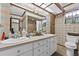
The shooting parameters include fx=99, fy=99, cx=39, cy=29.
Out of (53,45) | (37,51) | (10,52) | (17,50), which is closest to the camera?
(10,52)

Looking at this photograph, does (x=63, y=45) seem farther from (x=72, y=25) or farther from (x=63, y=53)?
(x=72, y=25)

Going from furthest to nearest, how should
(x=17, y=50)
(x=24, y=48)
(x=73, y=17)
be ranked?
(x=73, y=17) < (x=24, y=48) < (x=17, y=50)

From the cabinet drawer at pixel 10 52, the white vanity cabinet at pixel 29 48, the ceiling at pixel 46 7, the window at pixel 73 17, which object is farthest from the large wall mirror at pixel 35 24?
the cabinet drawer at pixel 10 52

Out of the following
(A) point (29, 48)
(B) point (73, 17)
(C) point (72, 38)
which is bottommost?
(A) point (29, 48)

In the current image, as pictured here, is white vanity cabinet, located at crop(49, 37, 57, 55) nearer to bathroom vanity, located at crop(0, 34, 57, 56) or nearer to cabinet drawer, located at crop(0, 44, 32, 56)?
bathroom vanity, located at crop(0, 34, 57, 56)

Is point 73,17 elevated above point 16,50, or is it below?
above

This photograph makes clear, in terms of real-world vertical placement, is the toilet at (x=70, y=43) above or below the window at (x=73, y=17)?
below

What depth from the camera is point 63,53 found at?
1.76 m

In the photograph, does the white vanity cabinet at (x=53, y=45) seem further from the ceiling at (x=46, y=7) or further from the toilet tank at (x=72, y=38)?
the ceiling at (x=46, y=7)

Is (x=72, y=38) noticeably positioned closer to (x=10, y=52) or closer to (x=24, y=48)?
(x=24, y=48)

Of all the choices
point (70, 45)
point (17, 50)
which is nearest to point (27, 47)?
point (17, 50)

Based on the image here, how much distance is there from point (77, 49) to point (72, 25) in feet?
1.39

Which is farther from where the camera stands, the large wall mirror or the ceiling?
the large wall mirror

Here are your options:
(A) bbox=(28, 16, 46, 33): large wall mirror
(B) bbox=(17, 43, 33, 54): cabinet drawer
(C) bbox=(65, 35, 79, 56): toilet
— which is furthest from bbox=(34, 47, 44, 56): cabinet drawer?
(C) bbox=(65, 35, 79, 56): toilet
